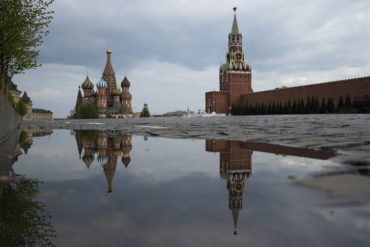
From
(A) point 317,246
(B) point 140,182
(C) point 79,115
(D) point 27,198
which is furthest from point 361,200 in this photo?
(C) point 79,115

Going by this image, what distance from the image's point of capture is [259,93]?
6681 centimetres

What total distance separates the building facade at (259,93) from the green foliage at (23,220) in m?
42.8

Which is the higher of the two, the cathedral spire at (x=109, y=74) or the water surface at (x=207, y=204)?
the cathedral spire at (x=109, y=74)

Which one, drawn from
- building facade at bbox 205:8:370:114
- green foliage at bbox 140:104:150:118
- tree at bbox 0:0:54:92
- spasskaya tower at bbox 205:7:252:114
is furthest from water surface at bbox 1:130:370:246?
green foliage at bbox 140:104:150:118

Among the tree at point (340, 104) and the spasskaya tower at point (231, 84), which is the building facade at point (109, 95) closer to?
the spasskaya tower at point (231, 84)

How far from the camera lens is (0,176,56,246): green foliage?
1135mm

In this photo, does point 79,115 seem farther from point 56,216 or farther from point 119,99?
point 56,216

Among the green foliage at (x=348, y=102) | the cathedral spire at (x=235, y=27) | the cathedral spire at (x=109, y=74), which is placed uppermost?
the cathedral spire at (x=235, y=27)

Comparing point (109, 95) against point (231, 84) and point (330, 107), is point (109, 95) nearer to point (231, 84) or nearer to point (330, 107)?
point (231, 84)

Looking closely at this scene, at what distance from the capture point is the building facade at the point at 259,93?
43.4 metres

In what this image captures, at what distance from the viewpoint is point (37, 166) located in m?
2.91

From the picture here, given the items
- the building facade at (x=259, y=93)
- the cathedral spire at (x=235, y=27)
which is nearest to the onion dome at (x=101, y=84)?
the building facade at (x=259, y=93)

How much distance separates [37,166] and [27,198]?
51.4 inches

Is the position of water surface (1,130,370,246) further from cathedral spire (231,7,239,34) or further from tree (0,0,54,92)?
cathedral spire (231,7,239,34)
